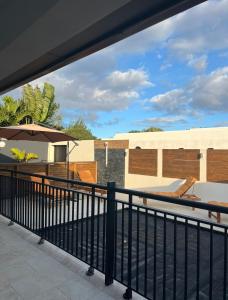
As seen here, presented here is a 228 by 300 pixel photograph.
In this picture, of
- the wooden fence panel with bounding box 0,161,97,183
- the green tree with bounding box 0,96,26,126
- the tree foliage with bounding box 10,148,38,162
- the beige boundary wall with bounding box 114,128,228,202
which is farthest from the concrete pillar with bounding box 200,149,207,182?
the green tree with bounding box 0,96,26,126

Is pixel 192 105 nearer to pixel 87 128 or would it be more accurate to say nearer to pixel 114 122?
pixel 114 122

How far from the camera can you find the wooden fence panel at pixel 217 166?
9430 mm

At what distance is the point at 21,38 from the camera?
2.46 m

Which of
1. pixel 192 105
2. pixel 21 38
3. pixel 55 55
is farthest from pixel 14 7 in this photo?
pixel 192 105

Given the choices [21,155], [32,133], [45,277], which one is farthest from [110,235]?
[21,155]

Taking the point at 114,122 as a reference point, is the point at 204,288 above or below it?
below

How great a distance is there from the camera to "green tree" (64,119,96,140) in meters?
33.5

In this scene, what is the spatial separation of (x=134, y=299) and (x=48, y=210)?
2035mm

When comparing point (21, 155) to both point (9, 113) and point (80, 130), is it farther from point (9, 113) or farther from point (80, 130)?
point (80, 130)

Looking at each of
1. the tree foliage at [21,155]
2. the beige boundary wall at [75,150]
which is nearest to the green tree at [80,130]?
the beige boundary wall at [75,150]

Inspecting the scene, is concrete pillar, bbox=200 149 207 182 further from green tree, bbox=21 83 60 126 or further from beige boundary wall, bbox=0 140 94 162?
green tree, bbox=21 83 60 126

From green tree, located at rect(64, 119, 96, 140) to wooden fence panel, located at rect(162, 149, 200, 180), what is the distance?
23029 millimetres

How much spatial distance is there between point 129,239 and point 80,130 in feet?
106

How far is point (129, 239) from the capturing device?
244 centimetres
